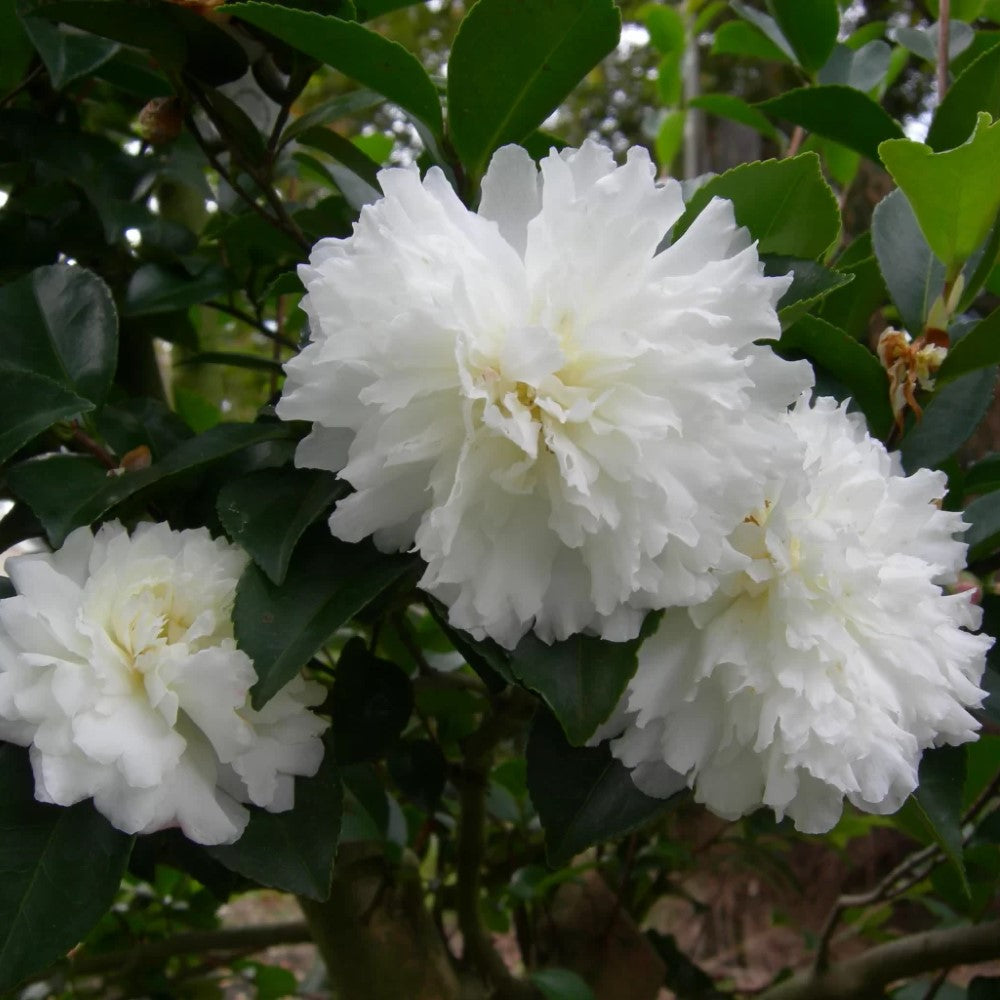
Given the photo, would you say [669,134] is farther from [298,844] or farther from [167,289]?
[298,844]

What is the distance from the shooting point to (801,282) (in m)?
0.47

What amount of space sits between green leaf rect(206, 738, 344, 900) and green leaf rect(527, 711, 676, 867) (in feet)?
0.32

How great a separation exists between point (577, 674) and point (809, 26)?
0.65 metres

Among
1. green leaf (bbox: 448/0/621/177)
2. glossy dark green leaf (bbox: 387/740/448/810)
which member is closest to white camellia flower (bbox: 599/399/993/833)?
green leaf (bbox: 448/0/621/177)

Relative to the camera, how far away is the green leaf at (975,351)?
509mm

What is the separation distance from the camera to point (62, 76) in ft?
2.05

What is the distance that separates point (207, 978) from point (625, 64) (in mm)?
3026

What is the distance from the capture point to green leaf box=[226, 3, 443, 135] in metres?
0.46

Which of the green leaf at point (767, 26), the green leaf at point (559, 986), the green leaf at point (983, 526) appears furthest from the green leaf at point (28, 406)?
the green leaf at point (767, 26)

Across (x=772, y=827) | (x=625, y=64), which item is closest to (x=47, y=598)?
(x=772, y=827)

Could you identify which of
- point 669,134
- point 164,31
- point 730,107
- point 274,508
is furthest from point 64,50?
point 669,134

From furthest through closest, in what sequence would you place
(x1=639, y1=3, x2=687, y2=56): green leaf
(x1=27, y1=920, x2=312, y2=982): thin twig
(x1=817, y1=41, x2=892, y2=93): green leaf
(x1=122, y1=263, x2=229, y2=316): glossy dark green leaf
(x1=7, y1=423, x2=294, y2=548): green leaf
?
(x1=639, y1=3, x2=687, y2=56): green leaf
(x1=27, y1=920, x2=312, y2=982): thin twig
(x1=817, y1=41, x2=892, y2=93): green leaf
(x1=122, y1=263, x2=229, y2=316): glossy dark green leaf
(x1=7, y1=423, x2=294, y2=548): green leaf

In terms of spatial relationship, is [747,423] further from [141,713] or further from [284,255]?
[284,255]

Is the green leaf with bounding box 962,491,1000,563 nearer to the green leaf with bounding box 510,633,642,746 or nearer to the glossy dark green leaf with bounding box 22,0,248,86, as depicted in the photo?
the green leaf with bounding box 510,633,642,746
